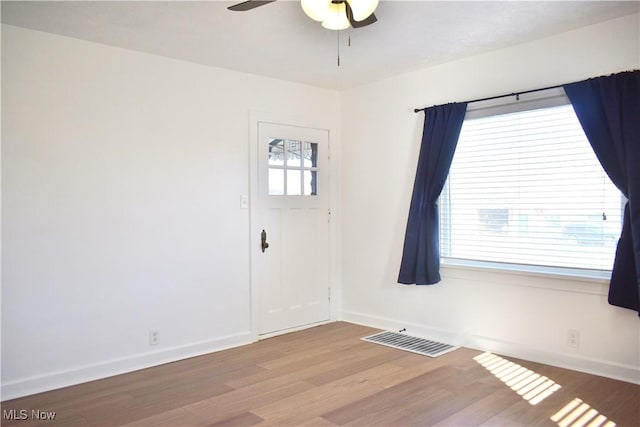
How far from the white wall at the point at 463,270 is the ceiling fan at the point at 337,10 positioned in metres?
1.71

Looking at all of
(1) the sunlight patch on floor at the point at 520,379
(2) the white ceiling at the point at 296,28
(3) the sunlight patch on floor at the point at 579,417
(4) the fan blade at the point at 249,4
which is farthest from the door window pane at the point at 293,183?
(3) the sunlight patch on floor at the point at 579,417

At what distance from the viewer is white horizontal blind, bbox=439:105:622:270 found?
11.3ft

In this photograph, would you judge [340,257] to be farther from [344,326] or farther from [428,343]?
[428,343]

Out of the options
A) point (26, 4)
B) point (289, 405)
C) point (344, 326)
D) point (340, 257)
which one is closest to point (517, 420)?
point (289, 405)

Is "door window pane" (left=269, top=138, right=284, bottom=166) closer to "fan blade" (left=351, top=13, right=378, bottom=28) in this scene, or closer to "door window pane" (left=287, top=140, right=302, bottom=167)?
"door window pane" (left=287, top=140, right=302, bottom=167)

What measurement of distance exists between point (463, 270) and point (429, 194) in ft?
2.39

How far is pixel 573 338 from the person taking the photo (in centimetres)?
352

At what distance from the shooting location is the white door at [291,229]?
453 cm

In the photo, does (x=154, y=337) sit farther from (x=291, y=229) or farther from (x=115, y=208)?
(x=291, y=229)


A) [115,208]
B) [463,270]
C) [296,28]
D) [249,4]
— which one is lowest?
[463,270]

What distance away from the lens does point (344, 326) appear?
16.3 ft

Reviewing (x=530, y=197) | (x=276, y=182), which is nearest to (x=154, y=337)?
(x=276, y=182)

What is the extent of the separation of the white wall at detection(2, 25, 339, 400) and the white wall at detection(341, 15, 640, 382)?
1.23 meters

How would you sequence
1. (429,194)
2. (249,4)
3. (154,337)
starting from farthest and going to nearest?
(429,194) < (154,337) < (249,4)
